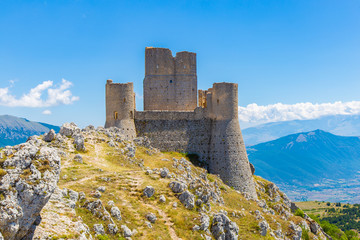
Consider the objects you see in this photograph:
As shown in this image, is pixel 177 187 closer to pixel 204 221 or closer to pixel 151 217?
pixel 204 221

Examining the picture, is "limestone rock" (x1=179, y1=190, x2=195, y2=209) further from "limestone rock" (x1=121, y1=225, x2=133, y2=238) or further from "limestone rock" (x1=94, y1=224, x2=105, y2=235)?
"limestone rock" (x1=94, y1=224, x2=105, y2=235)

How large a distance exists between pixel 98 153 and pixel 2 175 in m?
24.4

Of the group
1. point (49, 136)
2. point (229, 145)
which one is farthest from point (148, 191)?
point (229, 145)

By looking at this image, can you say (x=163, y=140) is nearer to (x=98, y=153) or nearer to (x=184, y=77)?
(x=184, y=77)

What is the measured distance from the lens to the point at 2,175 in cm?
1467

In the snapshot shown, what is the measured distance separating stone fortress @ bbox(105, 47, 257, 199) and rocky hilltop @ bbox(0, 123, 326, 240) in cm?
344

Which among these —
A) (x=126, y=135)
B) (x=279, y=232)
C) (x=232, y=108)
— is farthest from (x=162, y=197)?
(x=232, y=108)

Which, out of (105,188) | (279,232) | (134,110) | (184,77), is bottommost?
(279,232)

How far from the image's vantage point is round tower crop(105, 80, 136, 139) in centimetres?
5184

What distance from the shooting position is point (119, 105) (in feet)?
171

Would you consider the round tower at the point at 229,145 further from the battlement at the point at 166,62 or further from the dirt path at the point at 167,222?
the dirt path at the point at 167,222

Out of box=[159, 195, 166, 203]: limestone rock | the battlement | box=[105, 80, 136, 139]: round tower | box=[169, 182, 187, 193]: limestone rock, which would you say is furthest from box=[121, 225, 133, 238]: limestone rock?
the battlement

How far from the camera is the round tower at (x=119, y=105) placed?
51.8m

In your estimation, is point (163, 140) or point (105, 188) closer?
point (105, 188)
